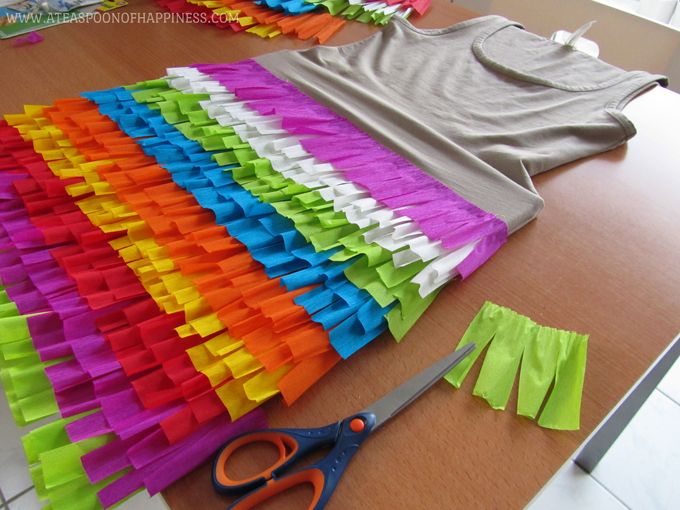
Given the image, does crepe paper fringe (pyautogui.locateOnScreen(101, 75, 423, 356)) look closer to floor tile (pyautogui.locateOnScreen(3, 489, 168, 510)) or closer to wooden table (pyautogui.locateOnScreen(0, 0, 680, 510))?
wooden table (pyautogui.locateOnScreen(0, 0, 680, 510))

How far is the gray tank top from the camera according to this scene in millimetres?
577

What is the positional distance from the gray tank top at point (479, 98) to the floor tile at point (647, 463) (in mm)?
631

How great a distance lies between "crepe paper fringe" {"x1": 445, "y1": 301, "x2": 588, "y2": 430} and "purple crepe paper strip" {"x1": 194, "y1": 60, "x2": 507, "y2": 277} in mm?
67

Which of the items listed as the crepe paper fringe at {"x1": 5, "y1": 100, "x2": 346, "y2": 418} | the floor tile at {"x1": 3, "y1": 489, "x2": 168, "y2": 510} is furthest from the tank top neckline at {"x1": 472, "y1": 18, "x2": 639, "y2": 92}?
the floor tile at {"x1": 3, "y1": 489, "x2": 168, "y2": 510}

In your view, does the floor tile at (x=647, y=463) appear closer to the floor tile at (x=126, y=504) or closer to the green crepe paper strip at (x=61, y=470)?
the floor tile at (x=126, y=504)

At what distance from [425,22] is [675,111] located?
0.41 m

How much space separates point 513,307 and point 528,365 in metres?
0.07

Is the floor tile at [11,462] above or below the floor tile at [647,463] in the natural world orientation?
below

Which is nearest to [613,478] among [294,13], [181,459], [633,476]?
[633,476]

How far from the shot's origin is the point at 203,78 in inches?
26.4

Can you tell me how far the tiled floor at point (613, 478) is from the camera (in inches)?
34.8

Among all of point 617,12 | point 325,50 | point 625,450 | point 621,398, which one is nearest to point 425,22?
point 325,50

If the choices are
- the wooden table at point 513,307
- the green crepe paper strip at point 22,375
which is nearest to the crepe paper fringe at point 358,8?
the wooden table at point 513,307

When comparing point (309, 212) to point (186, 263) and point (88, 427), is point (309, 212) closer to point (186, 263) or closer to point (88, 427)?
point (186, 263)
